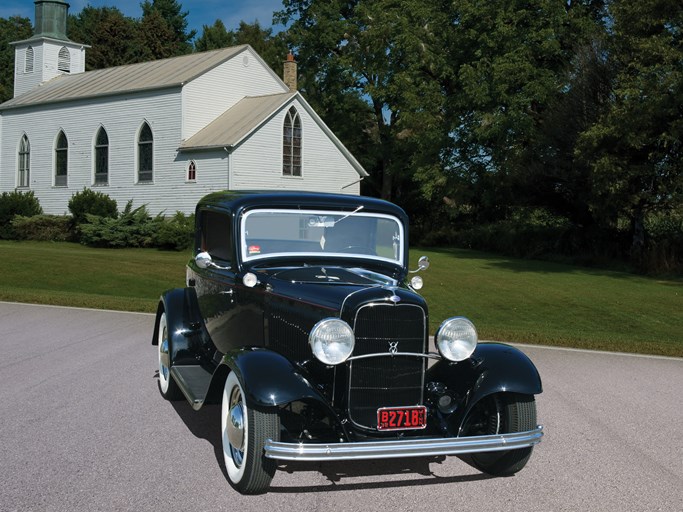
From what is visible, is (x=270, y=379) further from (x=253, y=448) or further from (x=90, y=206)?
(x=90, y=206)

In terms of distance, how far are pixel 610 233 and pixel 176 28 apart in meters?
53.4

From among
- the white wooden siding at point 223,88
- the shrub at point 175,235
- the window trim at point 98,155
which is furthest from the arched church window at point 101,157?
the shrub at point 175,235

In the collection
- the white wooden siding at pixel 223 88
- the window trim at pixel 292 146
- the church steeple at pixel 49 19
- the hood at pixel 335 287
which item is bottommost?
the hood at pixel 335 287

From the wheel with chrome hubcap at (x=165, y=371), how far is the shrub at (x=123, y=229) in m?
24.3

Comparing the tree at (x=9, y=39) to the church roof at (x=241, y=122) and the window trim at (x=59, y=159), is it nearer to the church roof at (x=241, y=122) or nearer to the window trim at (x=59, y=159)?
the window trim at (x=59, y=159)

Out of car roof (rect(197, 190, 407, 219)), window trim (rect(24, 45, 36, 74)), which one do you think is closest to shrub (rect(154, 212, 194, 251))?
window trim (rect(24, 45, 36, 74))

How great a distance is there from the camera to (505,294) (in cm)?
1875

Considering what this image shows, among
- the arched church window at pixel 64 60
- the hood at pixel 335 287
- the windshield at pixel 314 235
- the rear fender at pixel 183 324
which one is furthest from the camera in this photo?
the arched church window at pixel 64 60

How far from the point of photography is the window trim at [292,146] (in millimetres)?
35469

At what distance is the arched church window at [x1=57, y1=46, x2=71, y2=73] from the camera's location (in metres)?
45.7

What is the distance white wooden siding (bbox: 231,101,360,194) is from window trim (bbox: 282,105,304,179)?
174mm

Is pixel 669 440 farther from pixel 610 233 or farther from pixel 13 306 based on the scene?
pixel 610 233

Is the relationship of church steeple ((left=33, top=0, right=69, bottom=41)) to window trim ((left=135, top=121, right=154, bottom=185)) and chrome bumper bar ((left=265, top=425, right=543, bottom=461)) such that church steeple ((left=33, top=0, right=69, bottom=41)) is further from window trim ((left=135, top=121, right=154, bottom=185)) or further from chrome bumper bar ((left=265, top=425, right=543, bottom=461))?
chrome bumper bar ((left=265, top=425, right=543, bottom=461))

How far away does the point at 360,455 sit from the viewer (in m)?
4.60
